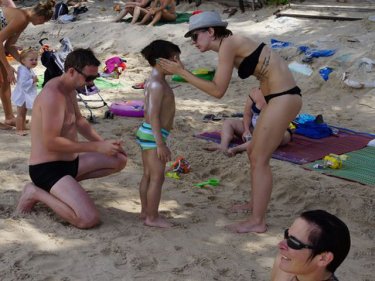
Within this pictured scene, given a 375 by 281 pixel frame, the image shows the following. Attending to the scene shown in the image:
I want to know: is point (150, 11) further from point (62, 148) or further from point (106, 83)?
point (62, 148)

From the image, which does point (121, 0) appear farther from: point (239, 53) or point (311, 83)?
point (239, 53)

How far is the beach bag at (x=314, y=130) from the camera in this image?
7.07 meters

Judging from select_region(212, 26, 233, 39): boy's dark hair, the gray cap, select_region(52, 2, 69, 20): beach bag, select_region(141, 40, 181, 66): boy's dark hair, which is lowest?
select_region(52, 2, 69, 20): beach bag

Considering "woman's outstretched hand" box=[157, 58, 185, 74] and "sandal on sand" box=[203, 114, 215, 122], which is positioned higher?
"woman's outstretched hand" box=[157, 58, 185, 74]

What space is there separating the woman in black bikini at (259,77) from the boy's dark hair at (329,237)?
78.3 inches

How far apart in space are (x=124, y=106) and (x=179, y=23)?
19.0ft

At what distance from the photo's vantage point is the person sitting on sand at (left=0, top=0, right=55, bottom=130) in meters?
6.53

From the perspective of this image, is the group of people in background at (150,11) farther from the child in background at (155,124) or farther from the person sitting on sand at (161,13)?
the child in background at (155,124)

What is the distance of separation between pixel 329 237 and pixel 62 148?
2437 mm

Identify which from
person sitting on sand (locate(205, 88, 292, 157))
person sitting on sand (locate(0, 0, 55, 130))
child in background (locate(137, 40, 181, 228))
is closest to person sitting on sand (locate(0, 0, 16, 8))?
person sitting on sand (locate(0, 0, 55, 130))

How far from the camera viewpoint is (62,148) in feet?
14.0

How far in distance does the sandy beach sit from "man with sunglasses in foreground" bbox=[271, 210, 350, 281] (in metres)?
1.34

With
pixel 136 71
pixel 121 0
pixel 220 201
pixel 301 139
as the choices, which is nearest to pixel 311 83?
pixel 301 139

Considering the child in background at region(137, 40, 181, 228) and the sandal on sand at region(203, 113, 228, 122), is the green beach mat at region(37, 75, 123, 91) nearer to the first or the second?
the sandal on sand at region(203, 113, 228, 122)
